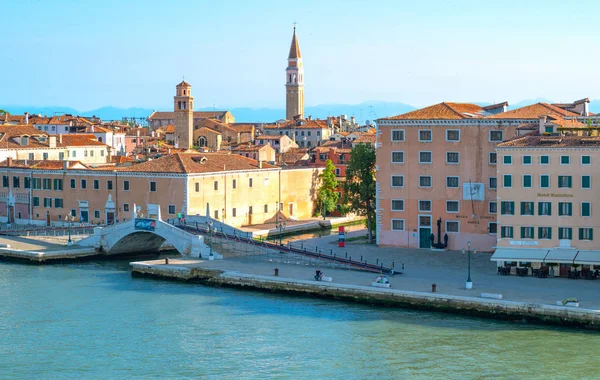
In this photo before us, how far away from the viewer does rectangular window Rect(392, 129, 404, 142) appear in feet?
156

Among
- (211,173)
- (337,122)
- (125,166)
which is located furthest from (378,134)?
(337,122)

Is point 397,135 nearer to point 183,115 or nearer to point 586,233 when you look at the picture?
point 586,233

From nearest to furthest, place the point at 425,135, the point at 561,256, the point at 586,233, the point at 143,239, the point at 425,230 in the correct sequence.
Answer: the point at 561,256
the point at 586,233
the point at 425,135
the point at 425,230
the point at 143,239

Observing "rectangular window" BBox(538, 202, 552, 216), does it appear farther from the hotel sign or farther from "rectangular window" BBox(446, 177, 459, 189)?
"rectangular window" BBox(446, 177, 459, 189)

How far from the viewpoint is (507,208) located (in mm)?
41312

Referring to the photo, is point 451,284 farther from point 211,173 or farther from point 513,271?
point 211,173

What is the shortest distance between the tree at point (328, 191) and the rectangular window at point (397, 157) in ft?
56.5

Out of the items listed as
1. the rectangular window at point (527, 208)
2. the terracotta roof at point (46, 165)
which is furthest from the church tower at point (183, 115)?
the rectangular window at point (527, 208)

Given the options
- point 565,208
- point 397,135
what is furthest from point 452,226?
point 565,208

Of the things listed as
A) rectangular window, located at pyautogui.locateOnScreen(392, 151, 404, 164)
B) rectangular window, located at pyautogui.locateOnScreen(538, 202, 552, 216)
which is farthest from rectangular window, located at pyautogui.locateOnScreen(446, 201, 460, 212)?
rectangular window, located at pyautogui.locateOnScreen(538, 202, 552, 216)

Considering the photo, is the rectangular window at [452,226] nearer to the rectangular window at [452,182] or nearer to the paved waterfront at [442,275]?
the paved waterfront at [442,275]

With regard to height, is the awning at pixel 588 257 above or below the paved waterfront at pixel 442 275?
above

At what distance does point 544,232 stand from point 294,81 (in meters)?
90.8

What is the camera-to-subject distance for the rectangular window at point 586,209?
40.1m
